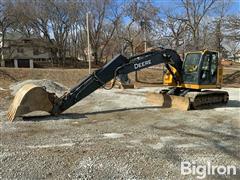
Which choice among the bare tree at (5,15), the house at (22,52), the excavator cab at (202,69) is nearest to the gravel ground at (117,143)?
the excavator cab at (202,69)

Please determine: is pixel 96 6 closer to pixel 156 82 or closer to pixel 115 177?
pixel 156 82

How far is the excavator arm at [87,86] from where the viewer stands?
29.5ft

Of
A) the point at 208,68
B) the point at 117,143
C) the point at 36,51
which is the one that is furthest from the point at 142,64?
the point at 36,51

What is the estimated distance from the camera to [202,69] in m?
11.4

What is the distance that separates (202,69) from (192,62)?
0.50 m

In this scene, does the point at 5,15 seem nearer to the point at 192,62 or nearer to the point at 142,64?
the point at 142,64

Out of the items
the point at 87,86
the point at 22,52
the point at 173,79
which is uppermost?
the point at 22,52

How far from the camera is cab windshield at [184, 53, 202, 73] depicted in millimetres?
11513

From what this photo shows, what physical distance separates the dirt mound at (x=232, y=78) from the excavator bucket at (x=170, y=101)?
16399 mm

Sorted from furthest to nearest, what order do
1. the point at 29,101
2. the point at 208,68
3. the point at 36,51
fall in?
the point at 36,51 < the point at 208,68 < the point at 29,101

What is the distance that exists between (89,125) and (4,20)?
36341mm

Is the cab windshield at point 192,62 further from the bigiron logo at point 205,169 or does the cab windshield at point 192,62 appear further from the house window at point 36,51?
the house window at point 36,51

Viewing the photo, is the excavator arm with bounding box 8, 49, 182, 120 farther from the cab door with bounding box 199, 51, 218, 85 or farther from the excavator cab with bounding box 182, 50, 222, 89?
the cab door with bounding box 199, 51, 218, 85

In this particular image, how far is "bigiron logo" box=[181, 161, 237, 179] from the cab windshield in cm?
641
